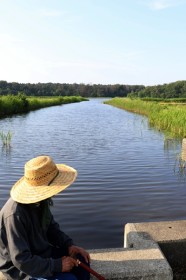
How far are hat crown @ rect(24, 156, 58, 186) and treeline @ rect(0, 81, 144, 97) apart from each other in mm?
123505

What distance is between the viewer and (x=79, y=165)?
11188mm

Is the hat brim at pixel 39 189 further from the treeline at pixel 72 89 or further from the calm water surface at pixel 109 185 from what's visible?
the treeline at pixel 72 89

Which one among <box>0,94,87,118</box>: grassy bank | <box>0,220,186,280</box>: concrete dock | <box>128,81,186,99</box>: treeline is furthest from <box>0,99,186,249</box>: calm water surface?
<box>128,81,186,99</box>: treeline

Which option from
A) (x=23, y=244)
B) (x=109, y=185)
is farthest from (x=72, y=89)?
(x=23, y=244)

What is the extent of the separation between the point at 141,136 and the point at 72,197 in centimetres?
1168

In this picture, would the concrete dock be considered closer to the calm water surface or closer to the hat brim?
the hat brim

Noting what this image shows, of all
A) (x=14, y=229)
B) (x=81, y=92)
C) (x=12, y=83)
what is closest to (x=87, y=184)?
(x=14, y=229)

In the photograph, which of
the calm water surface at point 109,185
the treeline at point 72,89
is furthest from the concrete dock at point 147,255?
the treeline at point 72,89

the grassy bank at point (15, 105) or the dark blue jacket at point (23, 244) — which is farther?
the grassy bank at point (15, 105)

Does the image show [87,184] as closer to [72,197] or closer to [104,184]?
[104,184]

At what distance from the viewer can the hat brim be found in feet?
8.43

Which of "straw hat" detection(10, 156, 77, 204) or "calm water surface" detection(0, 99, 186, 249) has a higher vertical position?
"straw hat" detection(10, 156, 77, 204)

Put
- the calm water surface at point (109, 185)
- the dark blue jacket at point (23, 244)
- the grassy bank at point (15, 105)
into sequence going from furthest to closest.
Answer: the grassy bank at point (15, 105)
the calm water surface at point (109, 185)
the dark blue jacket at point (23, 244)

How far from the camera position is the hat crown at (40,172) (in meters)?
2.67
